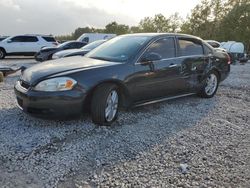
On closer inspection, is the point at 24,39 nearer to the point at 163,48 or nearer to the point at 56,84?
the point at 163,48

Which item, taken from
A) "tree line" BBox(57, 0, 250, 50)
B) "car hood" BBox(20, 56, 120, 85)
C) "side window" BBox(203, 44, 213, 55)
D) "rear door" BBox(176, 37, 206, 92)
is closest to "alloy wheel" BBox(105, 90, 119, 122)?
"car hood" BBox(20, 56, 120, 85)

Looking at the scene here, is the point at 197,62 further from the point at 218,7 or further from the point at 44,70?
the point at 218,7

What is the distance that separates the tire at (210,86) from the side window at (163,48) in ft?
4.86

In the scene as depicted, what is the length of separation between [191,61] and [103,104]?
2.67m

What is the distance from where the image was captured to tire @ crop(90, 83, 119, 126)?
4781mm

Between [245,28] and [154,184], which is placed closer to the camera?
[154,184]

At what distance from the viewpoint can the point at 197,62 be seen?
6.82m

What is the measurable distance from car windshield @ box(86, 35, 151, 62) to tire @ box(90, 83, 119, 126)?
2.26 ft

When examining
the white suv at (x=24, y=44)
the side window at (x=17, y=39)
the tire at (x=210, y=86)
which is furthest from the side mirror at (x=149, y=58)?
the side window at (x=17, y=39)

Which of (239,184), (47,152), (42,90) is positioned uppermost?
(42,90)

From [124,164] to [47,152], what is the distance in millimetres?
972

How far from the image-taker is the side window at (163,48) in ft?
19.0

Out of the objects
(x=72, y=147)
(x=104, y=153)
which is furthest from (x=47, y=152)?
(x=104, y=153)

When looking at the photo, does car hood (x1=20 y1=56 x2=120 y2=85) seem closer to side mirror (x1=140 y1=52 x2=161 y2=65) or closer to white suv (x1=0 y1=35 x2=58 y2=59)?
side mirror (x1=140 y1=52 x2=161 y2=65)
